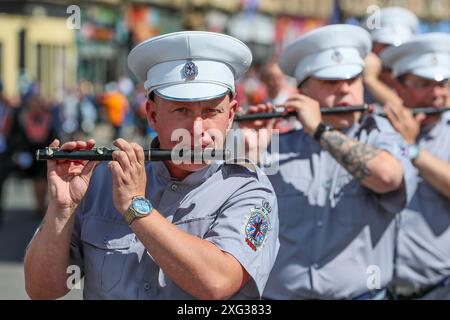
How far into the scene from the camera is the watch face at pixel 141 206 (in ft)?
8.27

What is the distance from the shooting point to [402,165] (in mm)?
3816

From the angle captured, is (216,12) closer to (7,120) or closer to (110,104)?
(110,104)

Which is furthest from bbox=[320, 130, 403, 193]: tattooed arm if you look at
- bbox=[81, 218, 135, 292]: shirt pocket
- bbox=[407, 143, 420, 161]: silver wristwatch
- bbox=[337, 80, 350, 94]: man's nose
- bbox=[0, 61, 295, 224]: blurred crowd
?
bbox=[81, 218, 135, 292]: shirt pocket

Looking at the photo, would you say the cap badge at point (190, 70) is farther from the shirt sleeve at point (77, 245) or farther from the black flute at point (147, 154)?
the shirt sleeve at point (77, 245)

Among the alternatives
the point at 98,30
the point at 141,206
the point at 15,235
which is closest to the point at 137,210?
the point at 141,206

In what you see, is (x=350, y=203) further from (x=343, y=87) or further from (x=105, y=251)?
(x=105, y=251)

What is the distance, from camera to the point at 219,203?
2.76m

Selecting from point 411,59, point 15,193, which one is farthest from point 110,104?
point 411,59

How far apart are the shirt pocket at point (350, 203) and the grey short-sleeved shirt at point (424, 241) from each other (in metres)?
0.48

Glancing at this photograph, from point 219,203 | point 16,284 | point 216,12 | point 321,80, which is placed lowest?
point 16,284

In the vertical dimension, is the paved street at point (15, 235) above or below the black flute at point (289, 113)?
below

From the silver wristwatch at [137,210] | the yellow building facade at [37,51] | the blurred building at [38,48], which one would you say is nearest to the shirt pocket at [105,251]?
the silver wristwatch at [137,210]
